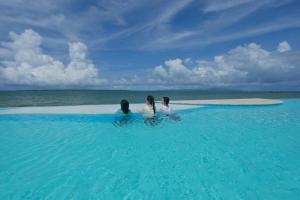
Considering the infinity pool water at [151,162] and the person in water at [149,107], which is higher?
the person in water at [149,107]

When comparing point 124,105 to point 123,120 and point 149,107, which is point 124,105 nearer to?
point 123,120

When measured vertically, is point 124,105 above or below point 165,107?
above

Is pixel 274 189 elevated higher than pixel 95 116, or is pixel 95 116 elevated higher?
pixel 95 116

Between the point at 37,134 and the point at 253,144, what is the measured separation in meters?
7.82

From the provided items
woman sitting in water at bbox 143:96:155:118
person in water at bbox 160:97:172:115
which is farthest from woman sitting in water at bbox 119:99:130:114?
person in water at bbox 160:97:172:115

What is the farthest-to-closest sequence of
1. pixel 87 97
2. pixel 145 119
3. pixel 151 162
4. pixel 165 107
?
pixel 87 97, pixel 165 107, pixel 145 119, pixel 151 162

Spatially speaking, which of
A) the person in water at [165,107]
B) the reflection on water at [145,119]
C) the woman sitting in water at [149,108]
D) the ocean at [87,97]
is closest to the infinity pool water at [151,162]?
the reflection on water at [145,119]

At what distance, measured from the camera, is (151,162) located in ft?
17.3

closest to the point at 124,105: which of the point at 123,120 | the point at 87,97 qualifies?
the point at 123,120

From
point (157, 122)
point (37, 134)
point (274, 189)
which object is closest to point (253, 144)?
point (274, 189)

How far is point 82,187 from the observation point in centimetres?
397

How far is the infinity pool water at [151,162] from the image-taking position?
3.85 m

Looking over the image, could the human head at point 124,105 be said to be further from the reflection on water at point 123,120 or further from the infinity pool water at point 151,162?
the infinity pool water at point 151,162

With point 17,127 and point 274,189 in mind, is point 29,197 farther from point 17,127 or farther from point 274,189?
point 17,127
